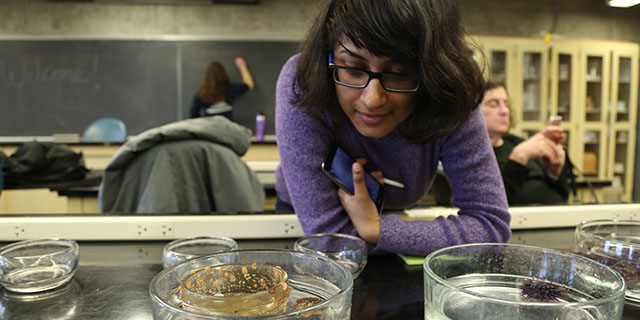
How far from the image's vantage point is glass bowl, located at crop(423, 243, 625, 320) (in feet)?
1.01

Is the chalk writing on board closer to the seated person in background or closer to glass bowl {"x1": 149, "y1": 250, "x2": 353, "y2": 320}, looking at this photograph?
the seated person in background

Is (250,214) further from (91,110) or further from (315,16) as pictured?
(91,110)

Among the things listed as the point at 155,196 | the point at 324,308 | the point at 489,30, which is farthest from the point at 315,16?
the point at 489,30

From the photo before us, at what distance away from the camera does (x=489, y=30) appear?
526 centimetres

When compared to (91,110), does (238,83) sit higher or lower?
higher

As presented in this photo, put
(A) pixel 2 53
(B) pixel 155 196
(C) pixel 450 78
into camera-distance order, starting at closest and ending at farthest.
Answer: (C) pixel 450 78 → (B) pixel 155 196 → (A) pixel 2 53

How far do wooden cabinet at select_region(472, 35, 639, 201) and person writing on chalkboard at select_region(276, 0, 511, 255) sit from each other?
4.35 m

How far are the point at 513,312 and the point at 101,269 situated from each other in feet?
2.05

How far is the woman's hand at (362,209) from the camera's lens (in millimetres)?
824

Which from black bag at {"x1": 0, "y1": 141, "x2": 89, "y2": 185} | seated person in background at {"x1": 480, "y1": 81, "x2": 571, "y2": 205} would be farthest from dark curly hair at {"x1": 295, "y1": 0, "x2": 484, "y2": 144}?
black bag at {"x1": 0, "y1": 141, "x2": 89, "y2": 185}

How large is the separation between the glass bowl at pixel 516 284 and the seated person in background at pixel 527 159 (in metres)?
1.60

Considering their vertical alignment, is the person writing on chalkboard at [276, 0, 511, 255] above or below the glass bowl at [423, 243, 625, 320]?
above

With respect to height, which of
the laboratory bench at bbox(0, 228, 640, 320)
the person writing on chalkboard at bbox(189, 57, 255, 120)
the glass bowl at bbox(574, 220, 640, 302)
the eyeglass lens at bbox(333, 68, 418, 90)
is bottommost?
the laboratory bench at bbox(0, 228, 640, 320)

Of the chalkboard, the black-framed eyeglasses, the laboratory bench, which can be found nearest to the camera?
the laboratory bench
